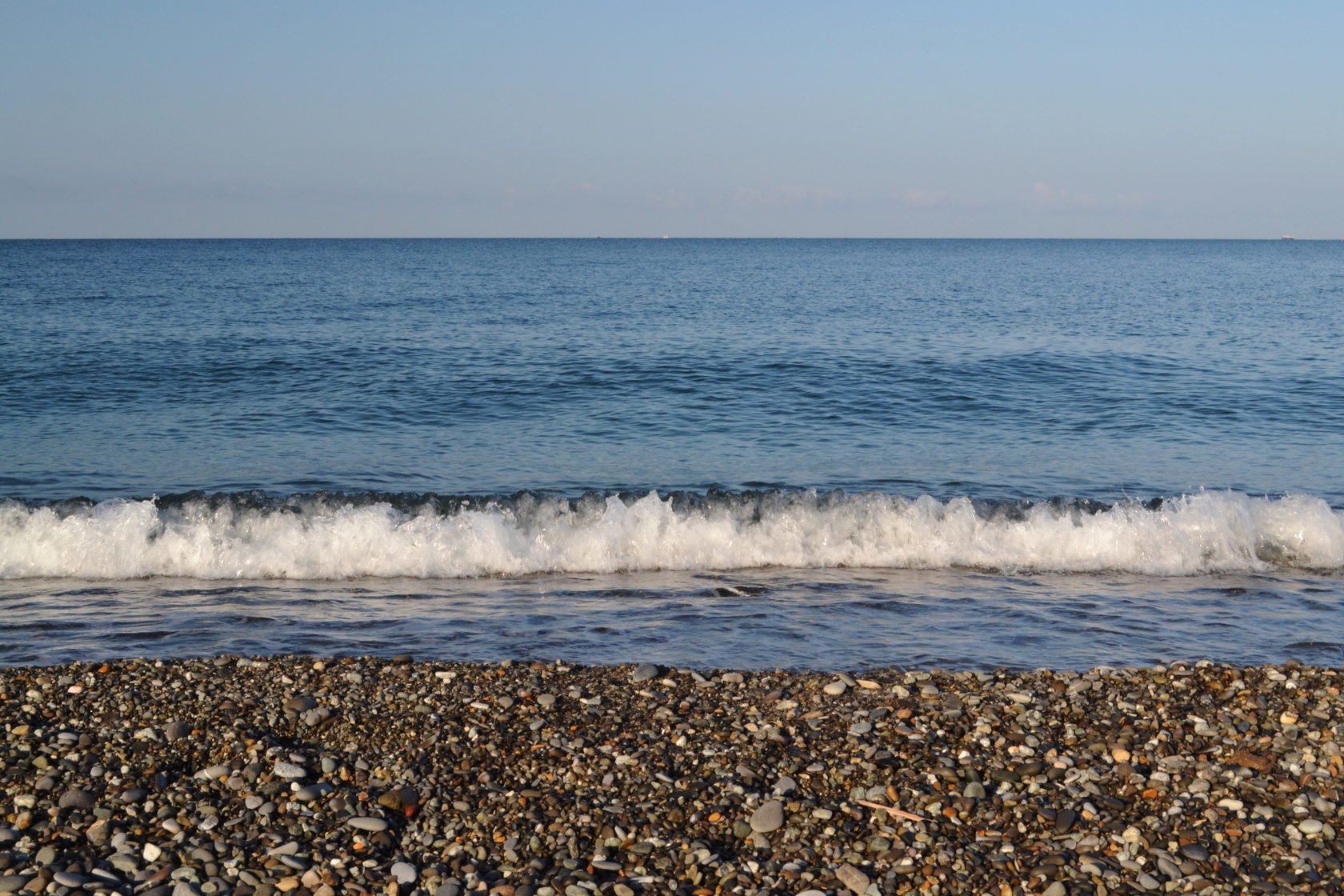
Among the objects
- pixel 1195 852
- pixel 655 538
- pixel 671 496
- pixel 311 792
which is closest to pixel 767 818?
pixel 1195 852

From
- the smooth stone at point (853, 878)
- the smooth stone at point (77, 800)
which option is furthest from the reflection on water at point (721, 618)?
the smooth stone at point (853, 878)

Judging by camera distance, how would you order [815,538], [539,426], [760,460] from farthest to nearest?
[539,426], [760,460], [815,538]

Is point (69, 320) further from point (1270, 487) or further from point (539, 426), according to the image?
point (1270, 487)

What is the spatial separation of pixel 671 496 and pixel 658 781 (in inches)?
348

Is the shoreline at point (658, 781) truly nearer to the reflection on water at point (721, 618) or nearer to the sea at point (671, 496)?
the reflection on water at point (721, 618)

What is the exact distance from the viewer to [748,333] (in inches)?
1467

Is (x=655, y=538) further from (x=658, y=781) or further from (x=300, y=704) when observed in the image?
(x=658, y=781)

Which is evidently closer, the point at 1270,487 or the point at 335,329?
the point at 1270,487

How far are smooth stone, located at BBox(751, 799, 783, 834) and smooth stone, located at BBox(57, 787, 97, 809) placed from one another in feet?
11.7

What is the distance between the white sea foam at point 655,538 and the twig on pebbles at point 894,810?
272 inches

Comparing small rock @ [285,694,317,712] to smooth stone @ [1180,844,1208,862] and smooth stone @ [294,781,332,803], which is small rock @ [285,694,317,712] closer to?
smooth stone @ [294,781,332,803]

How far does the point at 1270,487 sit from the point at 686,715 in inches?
522

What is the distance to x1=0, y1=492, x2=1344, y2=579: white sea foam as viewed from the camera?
1261 cm

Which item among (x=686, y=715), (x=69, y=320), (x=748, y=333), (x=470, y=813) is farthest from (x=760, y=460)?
(x=69, y=320)
